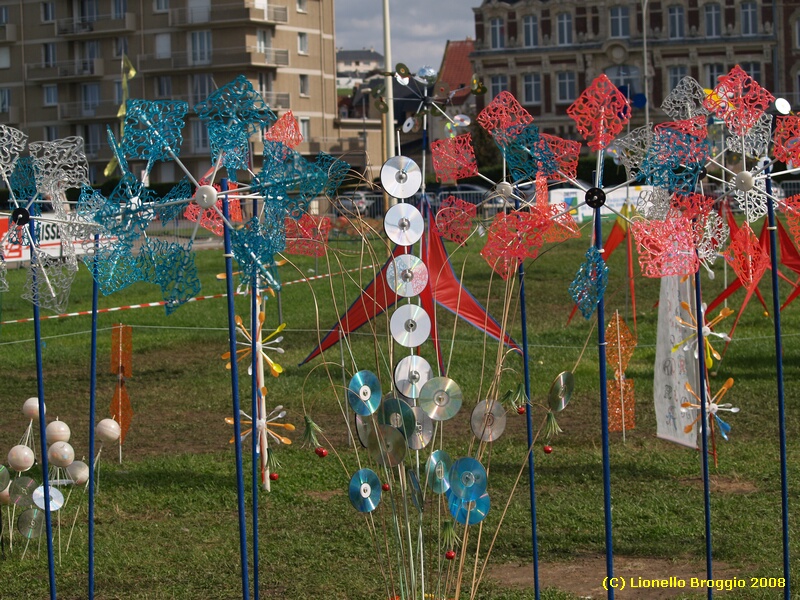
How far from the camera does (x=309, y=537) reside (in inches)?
240

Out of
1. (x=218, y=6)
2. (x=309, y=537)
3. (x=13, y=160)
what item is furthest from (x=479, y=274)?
(x=218, y=6)

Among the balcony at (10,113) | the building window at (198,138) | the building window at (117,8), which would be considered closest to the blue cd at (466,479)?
the building window at (198,138)

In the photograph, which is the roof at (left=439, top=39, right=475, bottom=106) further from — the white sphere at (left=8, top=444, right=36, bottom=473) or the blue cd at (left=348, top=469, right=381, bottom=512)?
the blue cd at (left=348, top=469, right=381, bottom=512)

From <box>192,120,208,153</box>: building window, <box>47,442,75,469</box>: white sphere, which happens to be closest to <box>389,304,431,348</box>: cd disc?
<box>47,442,75,469</box>: white sphere

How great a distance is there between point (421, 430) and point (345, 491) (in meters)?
2.84

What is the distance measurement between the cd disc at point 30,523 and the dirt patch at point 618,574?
2.32m

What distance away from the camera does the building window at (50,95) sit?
47.7 meters

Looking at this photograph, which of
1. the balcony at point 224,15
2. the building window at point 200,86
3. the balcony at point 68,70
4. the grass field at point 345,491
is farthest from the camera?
the balcony at point 68,70

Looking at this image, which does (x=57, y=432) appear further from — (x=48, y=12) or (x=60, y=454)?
(x=48, y=12)

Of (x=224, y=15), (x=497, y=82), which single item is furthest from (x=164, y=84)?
(x=497, y=82)

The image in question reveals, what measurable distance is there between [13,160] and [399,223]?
5.77 feet

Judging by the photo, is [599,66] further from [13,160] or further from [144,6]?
[13,160]

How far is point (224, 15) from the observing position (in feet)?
146

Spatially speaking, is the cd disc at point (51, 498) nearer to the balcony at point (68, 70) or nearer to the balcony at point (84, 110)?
the balcony at point (84, 110)
